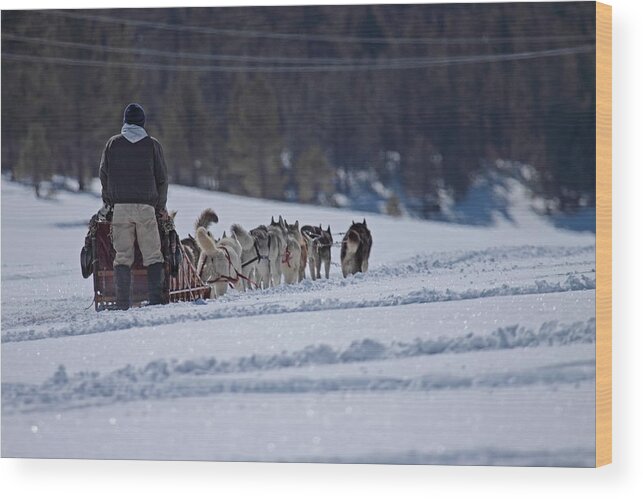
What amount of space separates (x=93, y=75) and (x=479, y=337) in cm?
284

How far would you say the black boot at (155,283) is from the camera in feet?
33.6

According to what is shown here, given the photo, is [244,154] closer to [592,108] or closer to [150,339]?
[150,339]

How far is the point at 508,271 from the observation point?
9.95 meters

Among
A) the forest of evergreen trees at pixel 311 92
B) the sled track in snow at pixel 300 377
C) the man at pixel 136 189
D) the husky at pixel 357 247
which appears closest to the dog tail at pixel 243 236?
the forest of evergreen trees at pixel 311 92

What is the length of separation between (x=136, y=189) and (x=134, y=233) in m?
0.27

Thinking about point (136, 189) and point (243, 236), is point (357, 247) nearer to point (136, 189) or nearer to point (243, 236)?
point (243, 236)

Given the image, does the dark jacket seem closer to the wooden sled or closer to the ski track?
the wooden sled

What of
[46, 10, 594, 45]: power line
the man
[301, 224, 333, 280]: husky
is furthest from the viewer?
the man

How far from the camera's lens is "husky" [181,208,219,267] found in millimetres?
10242

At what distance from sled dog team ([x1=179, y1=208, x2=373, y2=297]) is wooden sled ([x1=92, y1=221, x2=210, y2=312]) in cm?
6

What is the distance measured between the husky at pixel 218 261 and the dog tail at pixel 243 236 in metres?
0.03

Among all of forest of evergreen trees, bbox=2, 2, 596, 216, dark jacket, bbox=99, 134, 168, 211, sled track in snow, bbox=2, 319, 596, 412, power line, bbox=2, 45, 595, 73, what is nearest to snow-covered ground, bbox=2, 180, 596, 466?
sled track in snow, bbox=2, 319, 596, 412

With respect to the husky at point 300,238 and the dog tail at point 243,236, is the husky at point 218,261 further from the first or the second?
the husky at point 300,238

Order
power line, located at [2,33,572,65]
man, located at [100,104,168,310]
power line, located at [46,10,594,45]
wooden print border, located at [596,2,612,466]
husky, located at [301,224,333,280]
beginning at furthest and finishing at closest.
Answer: man, located at [100,104,168,310], husky, located at [301,224,333,280], power line, located at [2,33,572,65], power line, located at [46,10,594,45], wooden print border, located at [596,2,612,466]
